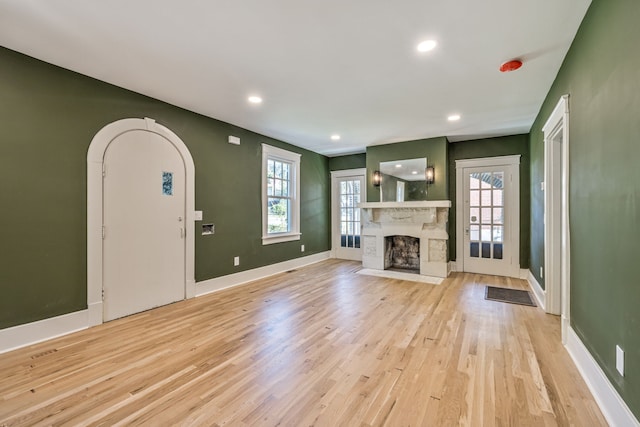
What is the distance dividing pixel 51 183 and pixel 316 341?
2851 millimetres

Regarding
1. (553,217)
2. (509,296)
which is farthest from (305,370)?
(509,296)

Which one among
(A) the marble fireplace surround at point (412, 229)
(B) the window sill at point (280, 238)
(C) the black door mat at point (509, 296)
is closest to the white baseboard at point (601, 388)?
(C) the black door mat at point (509, 296)

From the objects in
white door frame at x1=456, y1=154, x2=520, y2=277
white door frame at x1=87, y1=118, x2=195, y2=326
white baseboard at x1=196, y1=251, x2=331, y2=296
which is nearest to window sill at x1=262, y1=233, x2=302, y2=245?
white baseboard at x1=196, y1=251, x2=331, y2=296

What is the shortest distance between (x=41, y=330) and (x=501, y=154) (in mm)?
6652

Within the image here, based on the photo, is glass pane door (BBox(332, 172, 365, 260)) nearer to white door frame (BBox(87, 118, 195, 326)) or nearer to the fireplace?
the fireplace

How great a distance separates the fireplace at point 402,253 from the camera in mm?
5664

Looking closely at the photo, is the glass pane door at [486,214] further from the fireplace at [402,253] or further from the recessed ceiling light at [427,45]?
the recessed ceiling light at [427,45]

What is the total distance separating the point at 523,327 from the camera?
2.81m

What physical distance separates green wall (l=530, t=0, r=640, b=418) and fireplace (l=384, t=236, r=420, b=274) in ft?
11.1

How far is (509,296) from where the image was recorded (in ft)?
12.5

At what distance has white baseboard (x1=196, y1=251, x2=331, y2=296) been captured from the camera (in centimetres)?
396

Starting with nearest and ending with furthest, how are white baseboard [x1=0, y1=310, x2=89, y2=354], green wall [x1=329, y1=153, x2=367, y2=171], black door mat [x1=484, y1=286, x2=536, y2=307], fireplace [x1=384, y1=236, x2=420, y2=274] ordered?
white baseboard [x1=0, y1=310, x2=89, y2=354] → black door mat [x1=484, y1=286, x2=536, y2=307] → fireplace [x1=384, y1=236, x2=420, y2=274] → green wall [x1=329, y1=153, x2=367, y2=171]

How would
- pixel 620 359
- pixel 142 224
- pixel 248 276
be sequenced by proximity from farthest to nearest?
pixel 248 276 < pixel 142 224 < pixel 620 359

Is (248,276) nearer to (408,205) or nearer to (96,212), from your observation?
(96,212)
